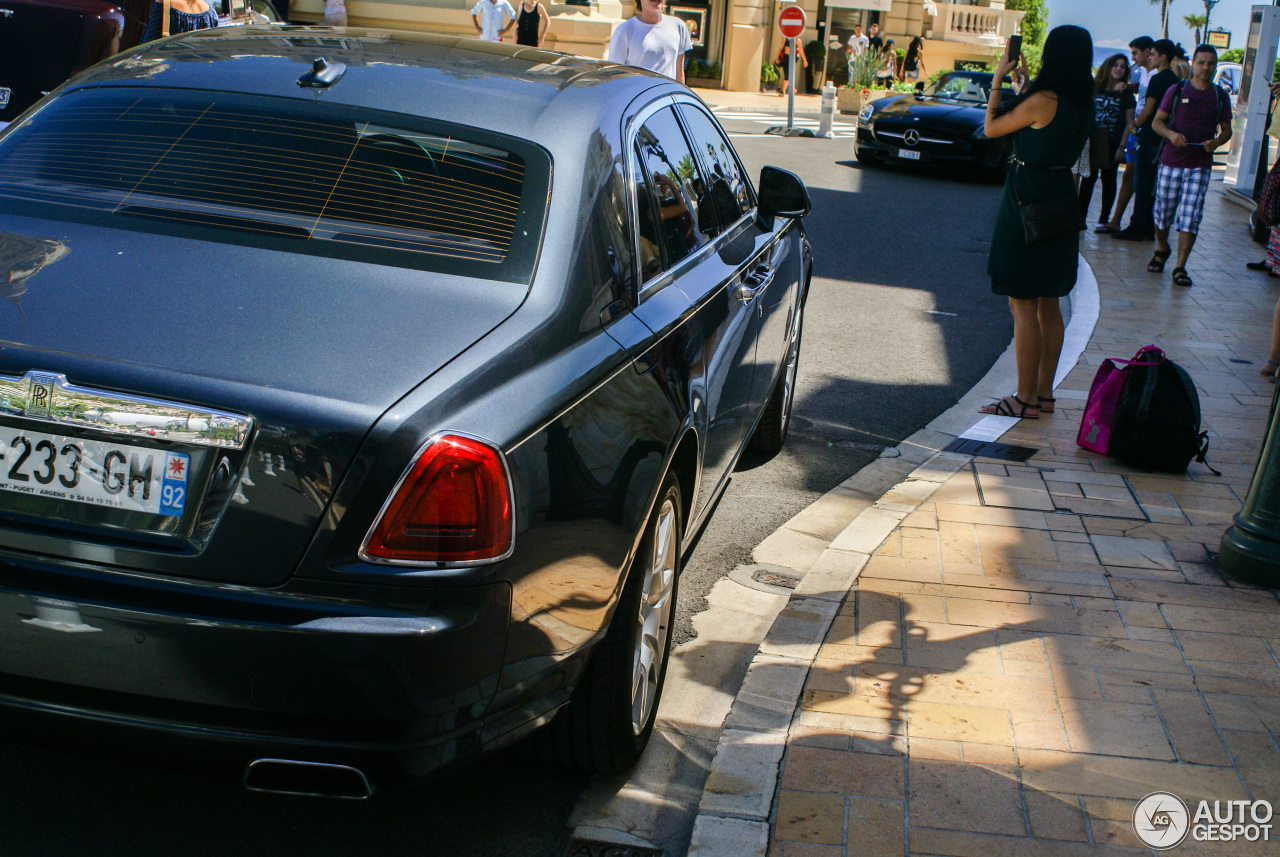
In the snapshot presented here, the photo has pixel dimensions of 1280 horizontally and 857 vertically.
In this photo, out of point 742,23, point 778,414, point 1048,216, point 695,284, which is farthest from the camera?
point 742,23

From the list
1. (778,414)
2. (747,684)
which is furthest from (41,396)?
(778,414)

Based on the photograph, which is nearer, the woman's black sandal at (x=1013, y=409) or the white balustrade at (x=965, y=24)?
the woman's black sandal at (x=1013, y=409)

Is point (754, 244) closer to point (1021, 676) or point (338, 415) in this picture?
point (1021, 676)

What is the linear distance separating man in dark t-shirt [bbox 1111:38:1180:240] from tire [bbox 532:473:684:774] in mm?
9964

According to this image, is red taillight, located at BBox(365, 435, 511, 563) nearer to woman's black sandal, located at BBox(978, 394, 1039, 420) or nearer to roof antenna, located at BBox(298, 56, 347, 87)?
roof antenna, located at BBox(298, 56, 347, 87)

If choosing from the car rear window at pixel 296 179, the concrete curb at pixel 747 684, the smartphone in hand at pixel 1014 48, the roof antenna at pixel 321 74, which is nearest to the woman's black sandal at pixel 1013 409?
the concrete curb at pixel 747 684

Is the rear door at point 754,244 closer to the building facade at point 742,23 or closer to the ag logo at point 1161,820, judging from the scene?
the ag logo at point 1161,820

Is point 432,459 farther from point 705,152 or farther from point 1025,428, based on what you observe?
point 1025,428

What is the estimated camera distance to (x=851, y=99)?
3095cm

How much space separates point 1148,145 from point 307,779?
12.0 m

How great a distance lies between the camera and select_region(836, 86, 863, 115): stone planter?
3067cm

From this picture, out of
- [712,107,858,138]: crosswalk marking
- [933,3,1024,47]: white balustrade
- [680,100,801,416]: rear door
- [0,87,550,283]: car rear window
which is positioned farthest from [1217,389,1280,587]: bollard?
[933,3,1024,47]: white balustrade

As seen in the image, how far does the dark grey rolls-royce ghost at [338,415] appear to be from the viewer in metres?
2.13

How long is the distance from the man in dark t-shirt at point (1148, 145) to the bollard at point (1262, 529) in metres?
7.97
